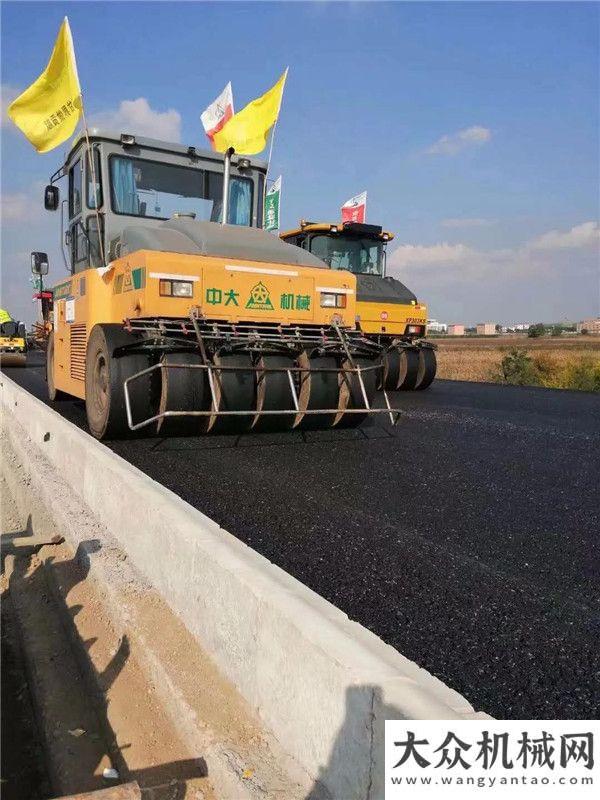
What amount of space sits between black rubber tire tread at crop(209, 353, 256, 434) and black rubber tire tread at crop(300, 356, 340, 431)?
0.55 meters

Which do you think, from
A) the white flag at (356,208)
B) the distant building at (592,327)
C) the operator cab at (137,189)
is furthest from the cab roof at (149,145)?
the distant building at (592,327)

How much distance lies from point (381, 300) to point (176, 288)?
20.1ft

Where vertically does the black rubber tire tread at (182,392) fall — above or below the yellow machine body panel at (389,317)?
below

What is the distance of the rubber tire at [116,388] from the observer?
5.64 m

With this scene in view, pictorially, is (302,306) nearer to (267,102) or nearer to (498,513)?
(498,513)

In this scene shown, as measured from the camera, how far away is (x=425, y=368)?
11.4 m

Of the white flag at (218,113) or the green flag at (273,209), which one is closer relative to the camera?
the white flag at (218,113)

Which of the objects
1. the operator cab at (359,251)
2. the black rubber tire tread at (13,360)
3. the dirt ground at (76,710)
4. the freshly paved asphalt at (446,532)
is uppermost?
the operator cab at (359,251)

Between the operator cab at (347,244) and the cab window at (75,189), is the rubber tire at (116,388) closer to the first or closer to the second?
the cab window at (75,189)

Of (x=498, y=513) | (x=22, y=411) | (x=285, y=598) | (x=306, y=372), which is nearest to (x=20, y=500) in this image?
(x=22, y=411)

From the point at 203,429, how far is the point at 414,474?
2.02 metres

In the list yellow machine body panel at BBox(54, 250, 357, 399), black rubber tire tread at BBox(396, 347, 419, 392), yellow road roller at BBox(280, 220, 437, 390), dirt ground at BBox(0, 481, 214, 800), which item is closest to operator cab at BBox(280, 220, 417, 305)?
yellow road roller at BBox(280, 220, 437, 390)

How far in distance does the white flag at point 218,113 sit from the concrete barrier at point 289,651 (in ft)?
24.2

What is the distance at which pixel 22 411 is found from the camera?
6.87m
